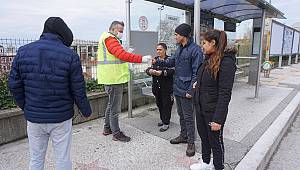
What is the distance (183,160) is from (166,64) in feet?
4.86

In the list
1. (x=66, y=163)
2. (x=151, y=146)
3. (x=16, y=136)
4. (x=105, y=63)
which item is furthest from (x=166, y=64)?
(x=16, y=136)

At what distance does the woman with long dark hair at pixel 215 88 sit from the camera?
7.72 feet

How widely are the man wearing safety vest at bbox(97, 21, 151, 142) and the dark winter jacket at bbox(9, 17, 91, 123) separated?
4.28 feet

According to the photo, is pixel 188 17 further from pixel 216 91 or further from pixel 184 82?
pixel 216 91

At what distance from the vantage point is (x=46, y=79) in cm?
199

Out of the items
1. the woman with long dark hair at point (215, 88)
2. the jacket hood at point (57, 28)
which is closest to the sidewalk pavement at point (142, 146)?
the woman with long dark hair at point (215, 88)

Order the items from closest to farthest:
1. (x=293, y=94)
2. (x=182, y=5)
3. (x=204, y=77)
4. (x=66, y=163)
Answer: (x=66, y=163) → (x=204, y=77) → (x=182, y=5) → (x=293, y=94)

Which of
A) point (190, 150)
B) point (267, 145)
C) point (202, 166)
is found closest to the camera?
point (202, 166)

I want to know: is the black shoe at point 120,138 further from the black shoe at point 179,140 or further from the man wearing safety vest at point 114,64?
the black shoe at point 179,140

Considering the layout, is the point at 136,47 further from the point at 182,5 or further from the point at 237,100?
the point at 237,100

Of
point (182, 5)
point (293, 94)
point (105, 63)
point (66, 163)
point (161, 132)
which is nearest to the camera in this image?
point (66, 163)

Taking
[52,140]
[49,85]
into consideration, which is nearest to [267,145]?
[52,140]

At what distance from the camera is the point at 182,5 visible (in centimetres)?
573

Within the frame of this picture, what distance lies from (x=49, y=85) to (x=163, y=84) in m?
2.35
